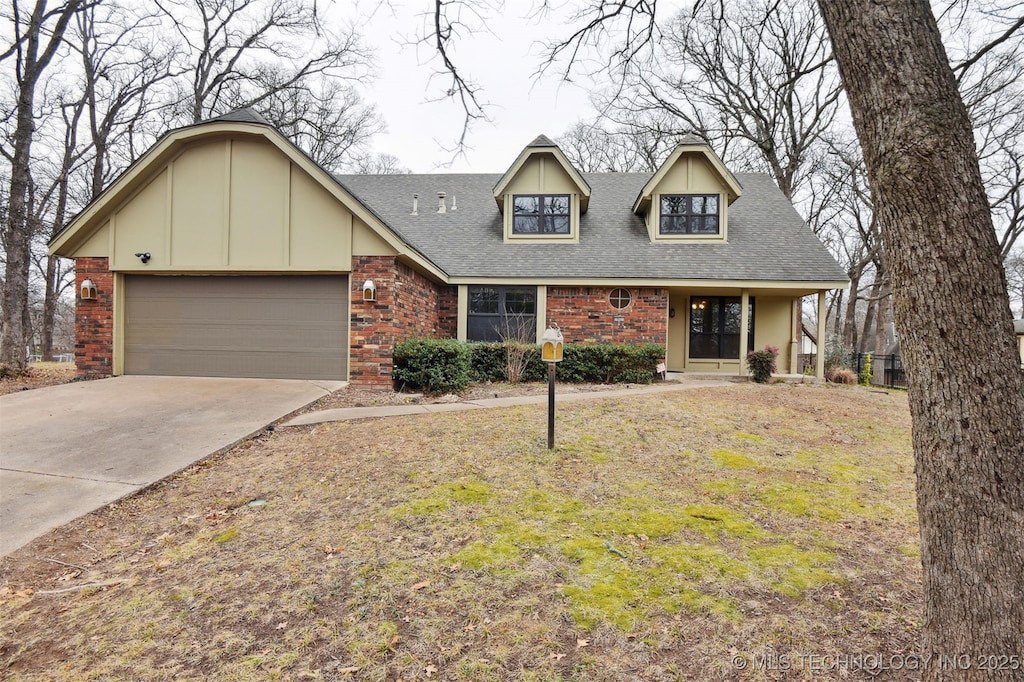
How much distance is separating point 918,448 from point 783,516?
79.7 inches

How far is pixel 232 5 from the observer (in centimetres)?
1612

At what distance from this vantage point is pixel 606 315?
11.8m

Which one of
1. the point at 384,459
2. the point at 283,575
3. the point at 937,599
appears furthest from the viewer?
the point at 384,459

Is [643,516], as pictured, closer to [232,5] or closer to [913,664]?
[913,664]

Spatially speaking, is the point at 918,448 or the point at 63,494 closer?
the point at 918,448

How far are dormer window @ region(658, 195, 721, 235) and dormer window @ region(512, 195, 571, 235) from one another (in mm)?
2707

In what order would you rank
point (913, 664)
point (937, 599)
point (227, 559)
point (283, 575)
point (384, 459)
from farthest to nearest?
point (384, 459) → point (227, 559) → point (283, 575) → point (913, 664) → point (937, 599)

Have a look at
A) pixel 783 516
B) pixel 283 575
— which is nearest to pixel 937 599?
pixel 783 516

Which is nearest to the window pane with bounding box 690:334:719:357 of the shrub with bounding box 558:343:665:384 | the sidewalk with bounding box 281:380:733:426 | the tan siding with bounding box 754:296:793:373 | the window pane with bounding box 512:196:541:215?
the tan siding with bounding box 754:296:793:373

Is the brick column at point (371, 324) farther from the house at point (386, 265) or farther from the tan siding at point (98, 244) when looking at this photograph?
the tan siding at point (98, 244)

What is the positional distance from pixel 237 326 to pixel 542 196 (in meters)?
8.26

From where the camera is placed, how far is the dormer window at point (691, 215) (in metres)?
12.8

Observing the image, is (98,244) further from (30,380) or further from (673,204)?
(673,204)

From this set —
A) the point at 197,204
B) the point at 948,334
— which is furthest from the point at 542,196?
the point at 948,334
